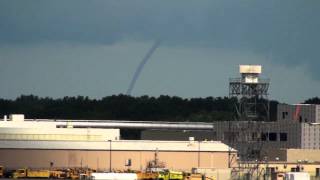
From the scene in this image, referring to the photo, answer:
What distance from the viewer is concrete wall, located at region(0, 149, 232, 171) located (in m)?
180

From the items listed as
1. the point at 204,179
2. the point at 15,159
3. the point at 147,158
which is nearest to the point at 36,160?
the point at 15,159

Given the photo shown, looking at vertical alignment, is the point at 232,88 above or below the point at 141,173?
above

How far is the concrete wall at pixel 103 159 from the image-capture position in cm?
18050

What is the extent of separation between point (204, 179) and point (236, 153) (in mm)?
25461

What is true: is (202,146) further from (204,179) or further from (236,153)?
(204,179)

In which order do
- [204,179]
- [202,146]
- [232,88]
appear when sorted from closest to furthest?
1. [204,179]
2. [232,88]
3. [202,146]

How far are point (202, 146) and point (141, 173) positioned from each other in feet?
80.7

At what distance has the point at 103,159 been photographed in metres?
183

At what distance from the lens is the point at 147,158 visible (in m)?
186

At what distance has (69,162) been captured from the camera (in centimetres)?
18225

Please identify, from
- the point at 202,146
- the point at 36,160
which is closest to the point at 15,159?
the point at 36,160

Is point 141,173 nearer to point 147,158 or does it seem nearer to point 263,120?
point 147,158

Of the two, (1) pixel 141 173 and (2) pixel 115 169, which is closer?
(1) pixel 141 173

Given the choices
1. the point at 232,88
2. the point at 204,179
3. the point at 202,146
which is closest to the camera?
the point at 204,179
